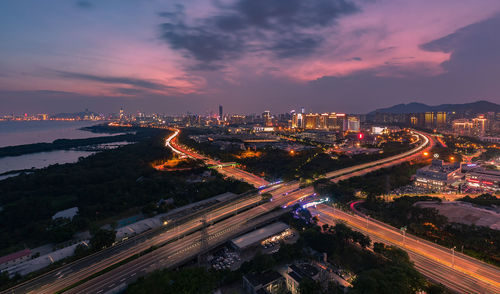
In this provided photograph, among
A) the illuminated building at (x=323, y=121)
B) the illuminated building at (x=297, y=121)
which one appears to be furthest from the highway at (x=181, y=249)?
the illuminated building at (x=297, y=121)

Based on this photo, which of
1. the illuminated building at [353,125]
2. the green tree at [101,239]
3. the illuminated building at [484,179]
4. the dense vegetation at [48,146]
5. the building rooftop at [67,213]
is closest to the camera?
the green tree at [101,239]

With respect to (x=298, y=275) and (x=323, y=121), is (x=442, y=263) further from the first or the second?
(x=323, y=121)

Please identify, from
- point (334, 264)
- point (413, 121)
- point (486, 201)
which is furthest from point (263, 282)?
point (413, 121)

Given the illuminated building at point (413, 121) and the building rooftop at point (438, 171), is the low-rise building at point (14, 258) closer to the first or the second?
the building rooftop at point (438, 171)

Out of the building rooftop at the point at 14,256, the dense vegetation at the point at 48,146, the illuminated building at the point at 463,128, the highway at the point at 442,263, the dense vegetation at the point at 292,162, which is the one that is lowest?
the highway at the point at 442,263

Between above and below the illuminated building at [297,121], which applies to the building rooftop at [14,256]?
below

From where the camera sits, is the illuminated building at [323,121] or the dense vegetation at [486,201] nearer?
the dense vegetation at [486,201]

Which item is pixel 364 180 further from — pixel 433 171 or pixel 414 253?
pixel 414 253

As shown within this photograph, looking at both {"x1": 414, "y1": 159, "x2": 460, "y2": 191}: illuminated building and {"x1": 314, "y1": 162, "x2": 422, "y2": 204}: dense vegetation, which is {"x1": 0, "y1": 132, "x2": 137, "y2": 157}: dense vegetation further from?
{"x1": 414, "y1": 159, "x2": 460, "y2": 191}: illuminated building
